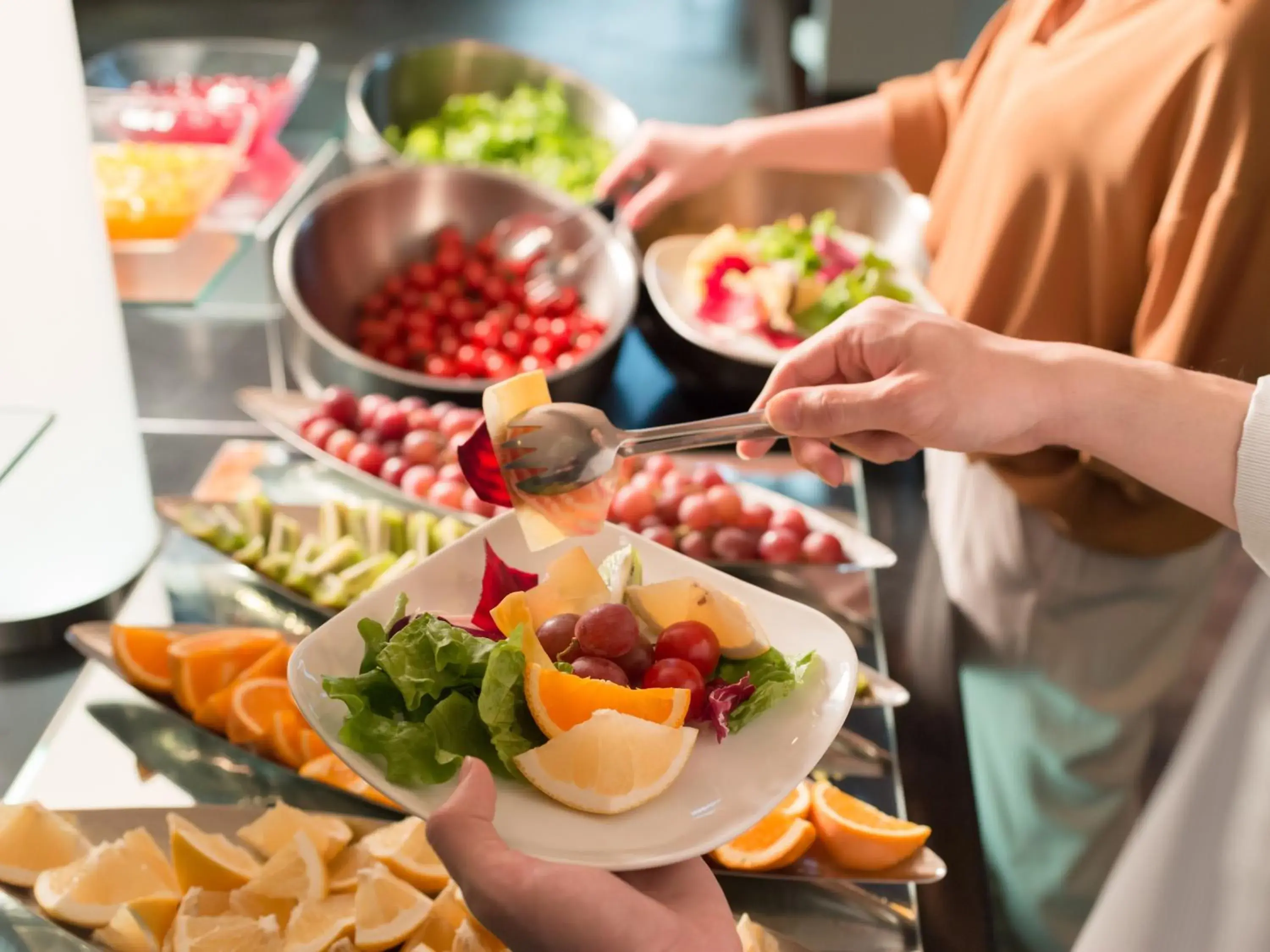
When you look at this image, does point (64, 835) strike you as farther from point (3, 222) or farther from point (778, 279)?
point (778, 279)

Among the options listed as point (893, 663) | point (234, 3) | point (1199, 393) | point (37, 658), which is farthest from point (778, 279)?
point (234, 3)

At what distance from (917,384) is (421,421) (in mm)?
913

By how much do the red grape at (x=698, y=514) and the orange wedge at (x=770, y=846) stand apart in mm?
523

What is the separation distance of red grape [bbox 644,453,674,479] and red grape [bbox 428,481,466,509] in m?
0.29

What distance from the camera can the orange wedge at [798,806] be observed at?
122 centimetres

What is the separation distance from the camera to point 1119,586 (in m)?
1.54

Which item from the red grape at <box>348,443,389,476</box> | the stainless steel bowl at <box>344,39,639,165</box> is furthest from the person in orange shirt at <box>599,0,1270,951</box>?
the stainless steel bowl at <box>344,39,639,165</box>

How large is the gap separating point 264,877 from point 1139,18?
4.23 ft

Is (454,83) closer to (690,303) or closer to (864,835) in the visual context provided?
(690,303)

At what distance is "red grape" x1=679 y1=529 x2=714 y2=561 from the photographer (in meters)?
1.61

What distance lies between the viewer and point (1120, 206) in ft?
4.34

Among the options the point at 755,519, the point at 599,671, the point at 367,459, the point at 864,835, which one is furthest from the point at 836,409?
the point at 367,459

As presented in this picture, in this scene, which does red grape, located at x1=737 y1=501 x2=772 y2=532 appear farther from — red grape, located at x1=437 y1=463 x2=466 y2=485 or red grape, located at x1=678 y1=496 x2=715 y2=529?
red grape, located at x1=437 y1=463 x2=466 y2=485

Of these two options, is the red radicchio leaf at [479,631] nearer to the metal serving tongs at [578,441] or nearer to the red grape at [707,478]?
the metal serving tongs at [578,441]
